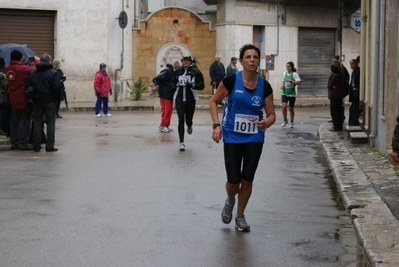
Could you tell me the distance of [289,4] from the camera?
3781 cm

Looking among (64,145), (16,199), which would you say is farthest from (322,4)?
(16,199)

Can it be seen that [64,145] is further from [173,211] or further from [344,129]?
[173,211]

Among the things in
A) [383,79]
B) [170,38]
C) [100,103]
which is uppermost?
[170,38]

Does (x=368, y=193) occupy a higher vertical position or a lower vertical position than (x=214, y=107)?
lower

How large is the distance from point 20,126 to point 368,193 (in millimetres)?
8461

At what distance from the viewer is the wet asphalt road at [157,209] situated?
820 centimetres

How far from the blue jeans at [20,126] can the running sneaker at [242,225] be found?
9120mm

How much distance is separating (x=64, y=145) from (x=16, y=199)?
7.31 m

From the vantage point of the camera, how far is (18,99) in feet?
57.8

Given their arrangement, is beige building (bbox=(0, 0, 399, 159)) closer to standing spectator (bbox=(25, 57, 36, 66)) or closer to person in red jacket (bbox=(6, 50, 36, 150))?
standing spectator (bbox=(25, 57, 36, 66))

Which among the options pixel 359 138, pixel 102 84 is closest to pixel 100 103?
pixel 102 84

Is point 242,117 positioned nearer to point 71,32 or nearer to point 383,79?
point 383,79

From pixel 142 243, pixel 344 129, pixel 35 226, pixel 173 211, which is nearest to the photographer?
pixel 142 243

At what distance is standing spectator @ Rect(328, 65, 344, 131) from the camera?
70.3 feet
